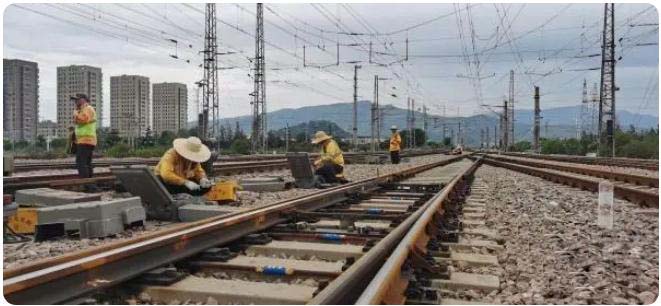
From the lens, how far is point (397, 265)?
164 inches

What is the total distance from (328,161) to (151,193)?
6149 mm

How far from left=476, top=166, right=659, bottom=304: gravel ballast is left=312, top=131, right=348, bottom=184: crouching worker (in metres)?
4.31

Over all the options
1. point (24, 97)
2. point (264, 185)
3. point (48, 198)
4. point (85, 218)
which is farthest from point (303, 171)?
point (24, 97)

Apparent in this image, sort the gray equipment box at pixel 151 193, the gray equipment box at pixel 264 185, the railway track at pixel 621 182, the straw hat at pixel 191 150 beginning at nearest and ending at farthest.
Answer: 1. the gray equipment box at pixel 151 193
2. the straw hat at pixel 191 150
3. the railway track at pixel 621 182
4. the gray equipment box at pixel 264 185

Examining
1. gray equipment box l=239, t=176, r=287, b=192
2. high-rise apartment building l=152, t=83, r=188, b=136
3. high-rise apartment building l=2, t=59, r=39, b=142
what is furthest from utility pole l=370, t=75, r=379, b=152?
gray equipment box l=239, t=176, r=287, b=192

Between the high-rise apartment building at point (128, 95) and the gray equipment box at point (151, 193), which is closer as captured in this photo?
the gray equipment box at point (151, 193)

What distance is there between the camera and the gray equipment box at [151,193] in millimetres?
7457

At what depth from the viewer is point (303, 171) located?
12.7 metres

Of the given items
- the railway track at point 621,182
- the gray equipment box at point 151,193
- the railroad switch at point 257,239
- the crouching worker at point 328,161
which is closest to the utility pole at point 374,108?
the railway track at point 621,182

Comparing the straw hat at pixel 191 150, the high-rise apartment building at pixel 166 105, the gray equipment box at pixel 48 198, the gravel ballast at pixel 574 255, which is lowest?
the gravel ballast at pixel 574 255

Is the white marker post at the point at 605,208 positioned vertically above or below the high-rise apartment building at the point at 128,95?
below

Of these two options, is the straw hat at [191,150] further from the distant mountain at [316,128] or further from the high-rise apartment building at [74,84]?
the distant mountain at [316,128]

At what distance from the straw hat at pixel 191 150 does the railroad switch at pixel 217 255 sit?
3174mm

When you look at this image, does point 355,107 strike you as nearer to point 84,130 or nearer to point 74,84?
point 74,84
